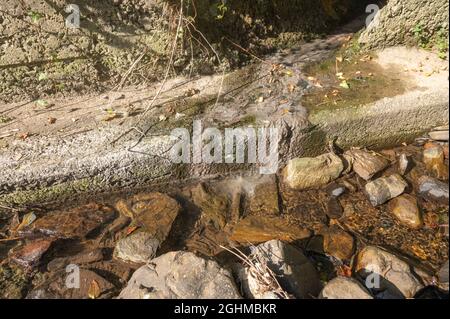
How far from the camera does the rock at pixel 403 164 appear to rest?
4.07 metres

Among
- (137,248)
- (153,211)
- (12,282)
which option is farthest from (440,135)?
(12,282)

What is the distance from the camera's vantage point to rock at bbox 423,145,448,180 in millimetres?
4059

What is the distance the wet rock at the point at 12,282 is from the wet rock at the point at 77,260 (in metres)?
0.23

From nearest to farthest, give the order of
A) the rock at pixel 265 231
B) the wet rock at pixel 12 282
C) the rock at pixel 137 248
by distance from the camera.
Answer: the wet rock at pixel 12 282 < the rock at pixel 137 248 < the rock at pixel 265 231

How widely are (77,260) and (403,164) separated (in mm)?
3476

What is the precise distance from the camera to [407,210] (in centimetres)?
373

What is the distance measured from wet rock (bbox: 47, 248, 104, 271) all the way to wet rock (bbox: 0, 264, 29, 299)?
233mm

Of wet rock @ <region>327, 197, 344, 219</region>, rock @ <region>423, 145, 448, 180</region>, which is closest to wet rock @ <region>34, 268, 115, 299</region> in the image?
wet rock @ <region>327, 197, 344, 219</region>

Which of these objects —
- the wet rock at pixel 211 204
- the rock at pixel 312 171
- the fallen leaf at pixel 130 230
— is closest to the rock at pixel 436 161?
the rock at pixel 312 171

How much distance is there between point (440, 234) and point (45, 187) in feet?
12.6

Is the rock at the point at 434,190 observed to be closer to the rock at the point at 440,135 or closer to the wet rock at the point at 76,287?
the rock at the point at 440,135

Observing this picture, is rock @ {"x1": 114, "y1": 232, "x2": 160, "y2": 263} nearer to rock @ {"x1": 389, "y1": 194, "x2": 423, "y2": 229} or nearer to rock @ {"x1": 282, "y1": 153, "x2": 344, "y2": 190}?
rock @ {"x1": 282, "y1": 153, "x2": 344, "y2": 190}

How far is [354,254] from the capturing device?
3.51 meters

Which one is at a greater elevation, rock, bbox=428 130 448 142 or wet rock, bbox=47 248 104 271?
rock, bbox=428 130 448 142
